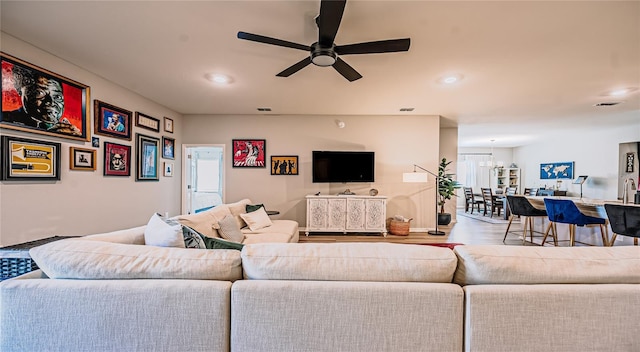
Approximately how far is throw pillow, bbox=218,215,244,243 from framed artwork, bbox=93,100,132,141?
2133 mm

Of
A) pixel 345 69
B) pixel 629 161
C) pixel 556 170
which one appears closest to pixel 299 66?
pixel 345 69

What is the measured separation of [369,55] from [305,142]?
9.25ft

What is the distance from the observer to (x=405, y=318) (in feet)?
3.51

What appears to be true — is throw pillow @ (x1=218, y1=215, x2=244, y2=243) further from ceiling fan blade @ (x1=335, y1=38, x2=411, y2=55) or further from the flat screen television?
the flat screen television

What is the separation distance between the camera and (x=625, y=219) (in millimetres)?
3051

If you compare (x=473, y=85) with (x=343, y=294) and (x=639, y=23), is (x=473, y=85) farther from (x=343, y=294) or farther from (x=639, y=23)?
(x=343, y=294)

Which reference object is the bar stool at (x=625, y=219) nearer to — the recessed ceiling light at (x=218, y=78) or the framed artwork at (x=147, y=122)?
the recessed ceiling light at (x=218, y=78)

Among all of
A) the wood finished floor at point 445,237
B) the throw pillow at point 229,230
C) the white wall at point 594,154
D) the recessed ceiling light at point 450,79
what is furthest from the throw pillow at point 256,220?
the white wall at point 594,154

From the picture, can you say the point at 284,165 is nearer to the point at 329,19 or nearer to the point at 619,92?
the point at 329,19

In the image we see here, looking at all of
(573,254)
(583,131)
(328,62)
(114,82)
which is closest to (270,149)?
(114,82)

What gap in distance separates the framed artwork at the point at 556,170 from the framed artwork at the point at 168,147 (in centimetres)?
1026

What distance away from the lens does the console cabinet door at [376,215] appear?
4.97m

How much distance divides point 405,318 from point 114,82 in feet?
14.3

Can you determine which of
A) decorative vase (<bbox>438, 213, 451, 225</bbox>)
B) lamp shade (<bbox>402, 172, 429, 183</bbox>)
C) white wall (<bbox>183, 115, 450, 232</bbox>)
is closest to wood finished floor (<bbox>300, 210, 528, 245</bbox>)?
decorative vase (<bbox>438, 213, 451, 225</bbox>)
